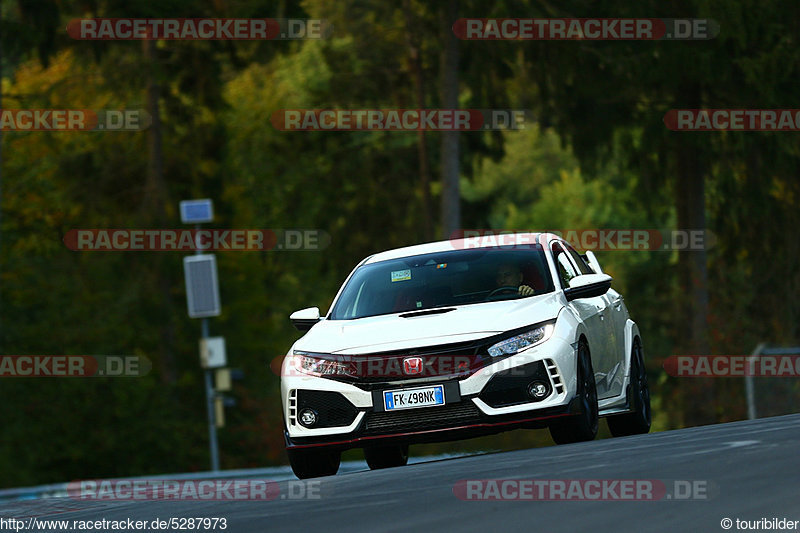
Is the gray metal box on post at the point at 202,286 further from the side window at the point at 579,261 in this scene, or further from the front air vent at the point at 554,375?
the front air vent at the point at 554,375

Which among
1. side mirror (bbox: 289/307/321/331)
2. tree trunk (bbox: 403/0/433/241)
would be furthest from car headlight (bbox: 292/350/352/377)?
tree trunk (bbox: 403/0/433/241)

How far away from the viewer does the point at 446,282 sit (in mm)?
12812

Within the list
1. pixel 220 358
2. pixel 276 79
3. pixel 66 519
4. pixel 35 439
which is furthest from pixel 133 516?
pixel 276 79

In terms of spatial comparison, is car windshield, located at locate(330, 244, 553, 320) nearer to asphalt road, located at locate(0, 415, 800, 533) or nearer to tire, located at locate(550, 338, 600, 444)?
tire, located at locate(550, 338, 600, 444)

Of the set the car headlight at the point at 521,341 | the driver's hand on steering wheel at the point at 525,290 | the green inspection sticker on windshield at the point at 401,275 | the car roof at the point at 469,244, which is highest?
the car roof at the point at 469,244

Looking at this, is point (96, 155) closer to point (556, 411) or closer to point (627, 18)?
point (627, 18)

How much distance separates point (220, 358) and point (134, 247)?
6797 millimetres

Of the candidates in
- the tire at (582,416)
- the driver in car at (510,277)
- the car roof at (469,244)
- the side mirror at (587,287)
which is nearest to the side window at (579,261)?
the car roof at (469,244)

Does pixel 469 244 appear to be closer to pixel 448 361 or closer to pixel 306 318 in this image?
pixel 306 318

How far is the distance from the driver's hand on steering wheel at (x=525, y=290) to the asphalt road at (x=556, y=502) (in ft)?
4.70

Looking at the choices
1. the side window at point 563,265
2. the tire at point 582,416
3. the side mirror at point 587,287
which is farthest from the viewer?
the side window at point 563,265

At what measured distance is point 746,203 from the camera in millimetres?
31188

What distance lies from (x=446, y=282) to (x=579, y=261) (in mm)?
2285

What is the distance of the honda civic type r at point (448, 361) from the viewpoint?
1139 centimetres
